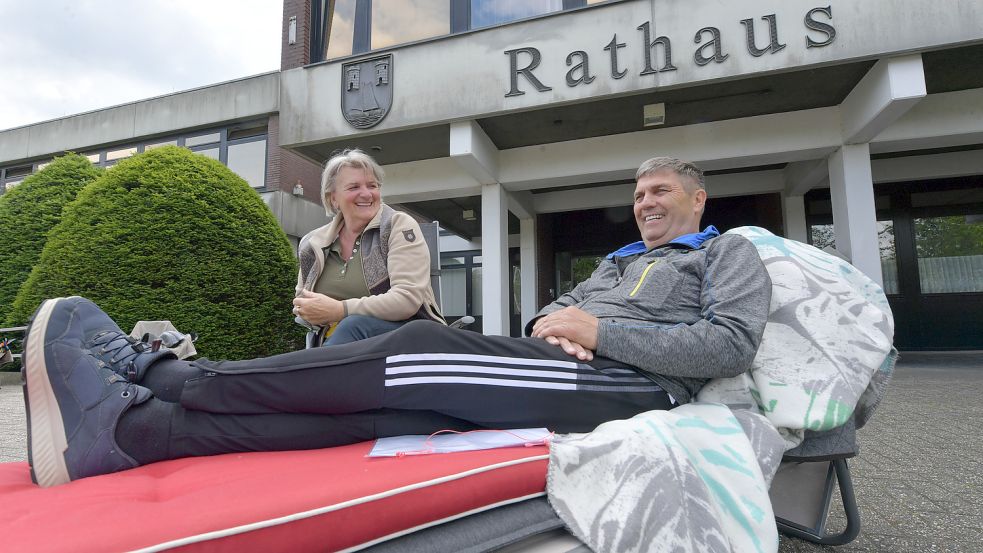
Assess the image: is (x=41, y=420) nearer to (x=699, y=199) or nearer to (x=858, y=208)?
(x=699, y=199)

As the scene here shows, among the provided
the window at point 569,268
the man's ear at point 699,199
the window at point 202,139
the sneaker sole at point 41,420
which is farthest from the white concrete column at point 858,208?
the window at point 202,139

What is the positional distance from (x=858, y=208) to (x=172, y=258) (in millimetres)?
8613

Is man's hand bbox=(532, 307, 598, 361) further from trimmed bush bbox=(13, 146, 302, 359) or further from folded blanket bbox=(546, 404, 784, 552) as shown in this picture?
trimmed bush bbox=(13, 146, 302, 359)

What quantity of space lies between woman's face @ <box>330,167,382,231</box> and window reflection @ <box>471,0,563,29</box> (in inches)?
220

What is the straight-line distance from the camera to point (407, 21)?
303 inches

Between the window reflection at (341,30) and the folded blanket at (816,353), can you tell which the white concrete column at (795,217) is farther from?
the folded blanket at (816,353)

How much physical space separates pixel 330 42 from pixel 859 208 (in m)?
8.46

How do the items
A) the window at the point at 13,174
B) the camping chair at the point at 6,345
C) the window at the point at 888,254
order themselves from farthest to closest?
1. the window at the point at 13,174
2. the window at the point at 888,254
3. the camping chair at the point at 6,345

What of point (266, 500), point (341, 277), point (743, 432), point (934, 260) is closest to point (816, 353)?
point (743, 432)

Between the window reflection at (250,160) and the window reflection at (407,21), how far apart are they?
5.88 meters

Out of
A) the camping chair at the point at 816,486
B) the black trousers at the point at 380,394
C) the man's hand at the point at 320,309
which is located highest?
the man's hand at the point at 320,309

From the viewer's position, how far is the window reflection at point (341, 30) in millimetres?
8234

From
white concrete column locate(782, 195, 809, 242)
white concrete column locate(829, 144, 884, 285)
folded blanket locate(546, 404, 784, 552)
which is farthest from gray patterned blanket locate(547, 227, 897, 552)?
white concrete column locate(782, 195, 809, 242)

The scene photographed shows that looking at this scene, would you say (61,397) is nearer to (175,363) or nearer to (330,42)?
(175,363)
